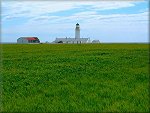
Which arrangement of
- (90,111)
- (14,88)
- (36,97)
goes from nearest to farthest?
1. (90,111)
2. (36,97)
3. (14,88)

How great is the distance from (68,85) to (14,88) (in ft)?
6.01

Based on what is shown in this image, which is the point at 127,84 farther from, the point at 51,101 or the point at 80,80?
the point at 51,101

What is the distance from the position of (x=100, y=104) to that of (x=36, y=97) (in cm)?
211

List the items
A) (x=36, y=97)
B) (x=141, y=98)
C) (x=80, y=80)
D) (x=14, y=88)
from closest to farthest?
(x=141, y=98), (x=36, y=97), (x=14, y=88), (x=80, y=80)

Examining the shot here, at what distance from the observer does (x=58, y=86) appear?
1123 centimetres

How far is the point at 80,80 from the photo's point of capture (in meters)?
12.4

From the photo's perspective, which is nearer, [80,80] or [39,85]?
[39,85]

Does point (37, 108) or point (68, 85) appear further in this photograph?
point (68, 85)

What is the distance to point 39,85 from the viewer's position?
11.5 metres

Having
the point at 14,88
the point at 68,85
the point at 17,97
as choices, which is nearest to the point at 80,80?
the point at 68,85

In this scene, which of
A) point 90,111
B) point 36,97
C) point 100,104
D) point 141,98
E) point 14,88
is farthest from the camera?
point 14,88

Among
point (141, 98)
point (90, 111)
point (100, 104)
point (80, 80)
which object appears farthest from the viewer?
point (80, 80)

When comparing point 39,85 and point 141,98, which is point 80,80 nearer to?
point 39,85

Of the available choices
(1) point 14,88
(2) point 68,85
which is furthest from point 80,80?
(1) point 14,88
